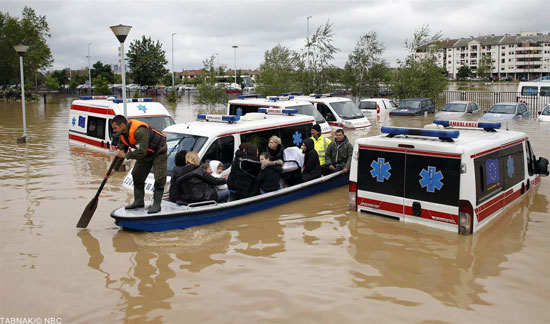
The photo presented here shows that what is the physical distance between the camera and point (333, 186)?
1174 centimetres

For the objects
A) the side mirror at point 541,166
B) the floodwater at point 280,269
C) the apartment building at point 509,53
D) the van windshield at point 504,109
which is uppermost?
the apartment building at point 509,53

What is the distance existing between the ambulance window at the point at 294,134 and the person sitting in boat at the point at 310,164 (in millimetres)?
1300

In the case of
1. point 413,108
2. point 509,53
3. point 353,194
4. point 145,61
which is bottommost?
point 353,194

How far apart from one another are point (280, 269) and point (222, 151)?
4.14 metres

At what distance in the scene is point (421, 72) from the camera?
1346 inches

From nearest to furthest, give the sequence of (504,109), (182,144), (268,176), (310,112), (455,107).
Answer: (268,176) → (182,144) → (310,112) → (504,109) → (455,107)

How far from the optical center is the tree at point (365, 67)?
35688 millimetres

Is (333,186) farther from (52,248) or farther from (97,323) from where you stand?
(97,323)

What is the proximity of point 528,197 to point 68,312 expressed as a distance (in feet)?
30.6

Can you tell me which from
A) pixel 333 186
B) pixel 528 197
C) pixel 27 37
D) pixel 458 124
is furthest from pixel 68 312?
pixel 27 37

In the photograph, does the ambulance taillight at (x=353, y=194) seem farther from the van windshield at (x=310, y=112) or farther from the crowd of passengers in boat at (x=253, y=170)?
the van windshield at (x=310, y=112)

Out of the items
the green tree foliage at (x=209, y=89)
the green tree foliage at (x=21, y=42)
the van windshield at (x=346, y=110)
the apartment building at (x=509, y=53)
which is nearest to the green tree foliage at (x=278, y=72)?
the green tree foliage at (x=209, y=89)

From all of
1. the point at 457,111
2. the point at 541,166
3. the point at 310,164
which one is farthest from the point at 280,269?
the point at 457,111

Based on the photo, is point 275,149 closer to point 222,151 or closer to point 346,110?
point 222,151
